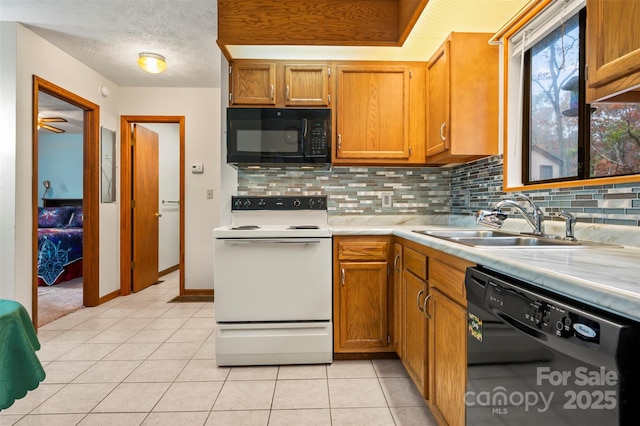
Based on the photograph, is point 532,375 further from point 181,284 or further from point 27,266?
point 181,284

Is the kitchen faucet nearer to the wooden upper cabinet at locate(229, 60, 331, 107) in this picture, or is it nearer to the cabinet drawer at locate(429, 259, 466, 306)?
the cabinet drawer at locate(429, 259, 466, 306)

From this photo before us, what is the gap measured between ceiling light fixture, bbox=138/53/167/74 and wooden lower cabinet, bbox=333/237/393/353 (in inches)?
92.3

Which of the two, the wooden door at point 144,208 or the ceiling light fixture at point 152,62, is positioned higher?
the ceiling light fixture at point 152,62

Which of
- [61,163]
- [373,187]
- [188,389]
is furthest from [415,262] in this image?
[61,163]

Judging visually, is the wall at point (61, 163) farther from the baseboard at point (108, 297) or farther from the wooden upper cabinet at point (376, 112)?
the wooden upper cabinet at point (376, 112)

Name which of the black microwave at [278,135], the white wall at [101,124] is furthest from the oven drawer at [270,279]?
the white wall at [101,124]

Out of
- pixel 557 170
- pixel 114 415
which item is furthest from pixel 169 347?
pixel 557 170

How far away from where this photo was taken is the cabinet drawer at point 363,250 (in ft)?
7.23

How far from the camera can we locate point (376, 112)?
2.52m

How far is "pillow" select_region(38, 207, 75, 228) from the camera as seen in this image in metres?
5.23

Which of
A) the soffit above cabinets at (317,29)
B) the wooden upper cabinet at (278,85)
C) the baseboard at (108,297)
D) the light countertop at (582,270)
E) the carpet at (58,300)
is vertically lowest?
the carpet at (58,300)

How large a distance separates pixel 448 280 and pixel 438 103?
1.40 m

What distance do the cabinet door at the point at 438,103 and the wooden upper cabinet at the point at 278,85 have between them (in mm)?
734

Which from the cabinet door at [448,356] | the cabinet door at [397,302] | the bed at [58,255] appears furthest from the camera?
the bed at [58,255]
